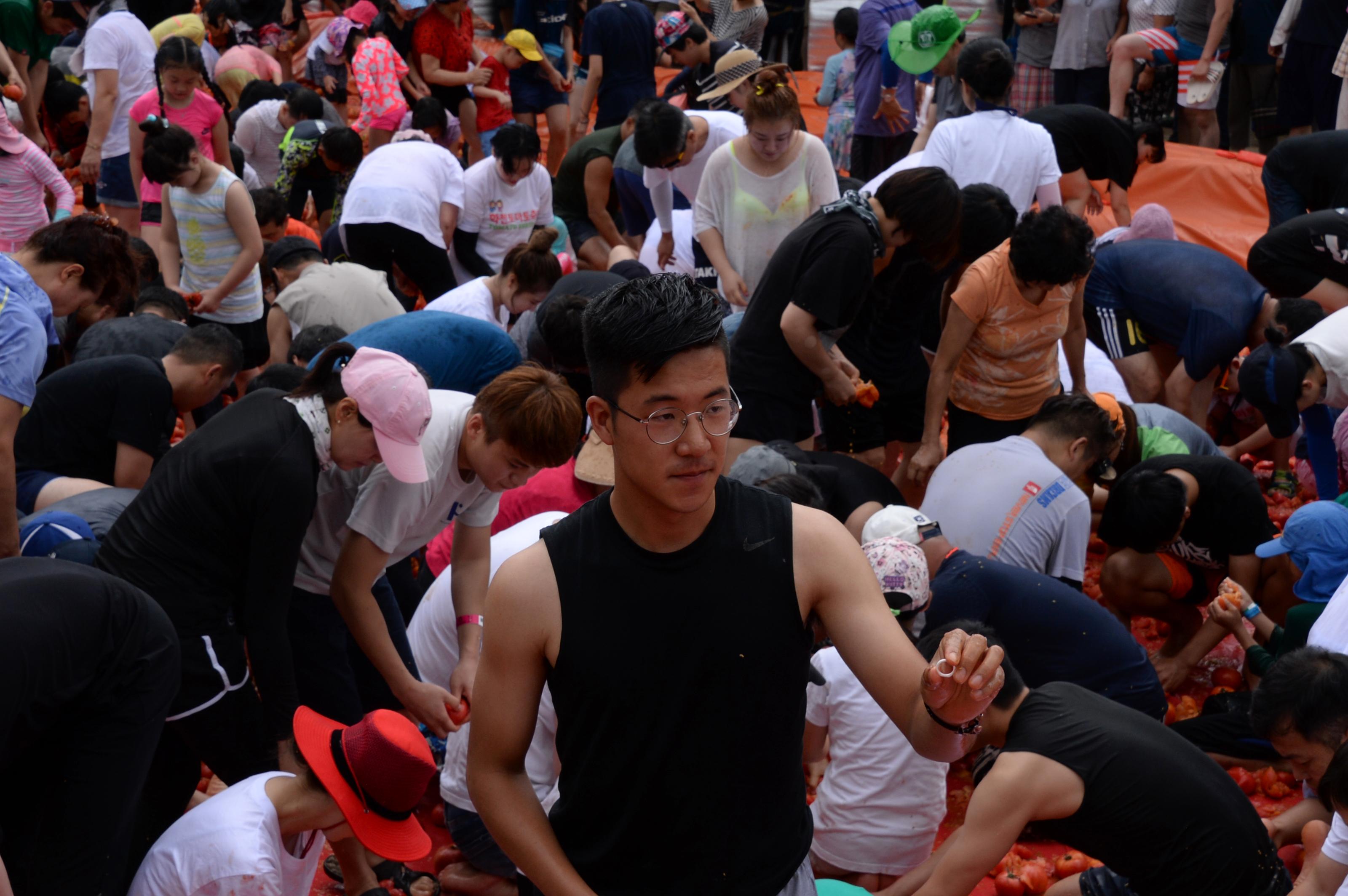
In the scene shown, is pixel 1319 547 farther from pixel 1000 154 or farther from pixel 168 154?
pixel 168 154

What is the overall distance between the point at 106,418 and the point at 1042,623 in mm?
2652

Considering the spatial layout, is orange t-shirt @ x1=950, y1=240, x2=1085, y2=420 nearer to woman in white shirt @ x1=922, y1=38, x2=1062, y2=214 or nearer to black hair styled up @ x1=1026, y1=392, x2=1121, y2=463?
black hair styled up @ x1=1026, y1=392, x2=1121, y2=463

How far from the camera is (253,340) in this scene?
548 centimetres

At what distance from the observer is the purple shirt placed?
7629 mm

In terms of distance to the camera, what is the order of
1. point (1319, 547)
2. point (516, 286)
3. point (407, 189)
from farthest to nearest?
1. point (407, 189)
2. point (516, 286)
3. point (1319, 547)

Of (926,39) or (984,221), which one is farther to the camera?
(926,39)

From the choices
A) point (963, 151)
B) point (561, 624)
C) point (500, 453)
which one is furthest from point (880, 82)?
point (561, 624)

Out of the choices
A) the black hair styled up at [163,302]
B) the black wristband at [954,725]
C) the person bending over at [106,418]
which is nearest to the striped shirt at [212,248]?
the black hair styled up at [163,302]

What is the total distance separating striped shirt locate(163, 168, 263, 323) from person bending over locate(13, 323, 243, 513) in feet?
5.58

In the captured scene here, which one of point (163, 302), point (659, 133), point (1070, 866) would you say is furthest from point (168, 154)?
point (1070, 866)

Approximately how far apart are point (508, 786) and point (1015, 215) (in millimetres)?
3580

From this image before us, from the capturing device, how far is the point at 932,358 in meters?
4.97

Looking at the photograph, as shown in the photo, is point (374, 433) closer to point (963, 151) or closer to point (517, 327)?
point (517, 327)

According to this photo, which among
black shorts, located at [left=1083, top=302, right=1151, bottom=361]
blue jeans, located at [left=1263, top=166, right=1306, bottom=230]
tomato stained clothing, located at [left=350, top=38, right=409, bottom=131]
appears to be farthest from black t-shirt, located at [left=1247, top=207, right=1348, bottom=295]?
tomato stained clothing, located at [left=350, top=38, right=409, bottom=131]
